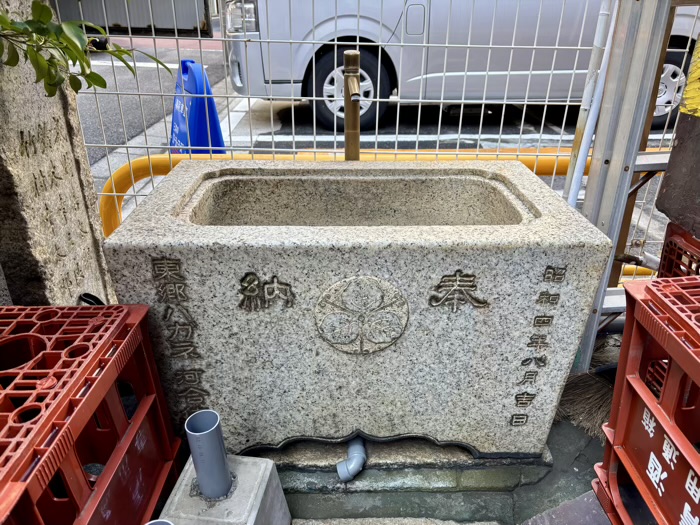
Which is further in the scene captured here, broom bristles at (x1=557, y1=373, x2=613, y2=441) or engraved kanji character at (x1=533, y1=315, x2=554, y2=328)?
broom bristles at (x1=557, y1=373, x2=613, y2=441)

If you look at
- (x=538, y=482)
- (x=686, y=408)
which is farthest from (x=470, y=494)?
(x=686, y=408)

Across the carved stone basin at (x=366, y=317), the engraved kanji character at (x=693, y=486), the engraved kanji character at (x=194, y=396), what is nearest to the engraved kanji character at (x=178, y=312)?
the carved stone basin at (x=366, y=317)

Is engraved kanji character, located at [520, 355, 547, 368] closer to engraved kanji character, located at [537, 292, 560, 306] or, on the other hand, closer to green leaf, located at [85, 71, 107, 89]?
engraved kanji character, located at [537, 292, 560, 306]

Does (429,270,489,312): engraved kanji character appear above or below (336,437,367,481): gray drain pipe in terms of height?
above

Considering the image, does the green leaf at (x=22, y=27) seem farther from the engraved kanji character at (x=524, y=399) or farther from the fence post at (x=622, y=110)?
the fence post at (x=622, y=110)

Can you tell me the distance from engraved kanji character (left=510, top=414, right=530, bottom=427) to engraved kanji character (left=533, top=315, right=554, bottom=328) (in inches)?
16.2

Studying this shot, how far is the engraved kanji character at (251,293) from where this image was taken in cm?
170

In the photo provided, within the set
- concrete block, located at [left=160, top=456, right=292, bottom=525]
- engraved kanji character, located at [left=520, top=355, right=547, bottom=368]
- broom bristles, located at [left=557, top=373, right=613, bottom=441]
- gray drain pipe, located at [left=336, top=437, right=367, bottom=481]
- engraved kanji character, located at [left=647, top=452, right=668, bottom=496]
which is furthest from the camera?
broom bristles, located at [left=557, top=373, right=613, bottom=441]

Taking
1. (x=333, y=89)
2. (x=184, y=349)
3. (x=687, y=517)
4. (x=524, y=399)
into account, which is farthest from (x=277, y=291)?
(x=333, y=89)

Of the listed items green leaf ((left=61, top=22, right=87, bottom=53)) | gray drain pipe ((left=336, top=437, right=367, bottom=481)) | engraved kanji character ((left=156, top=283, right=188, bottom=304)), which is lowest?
gray drain pipe ((left=336, top=437, right=367, bottom=481))

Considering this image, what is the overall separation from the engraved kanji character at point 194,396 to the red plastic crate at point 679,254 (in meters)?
1.81

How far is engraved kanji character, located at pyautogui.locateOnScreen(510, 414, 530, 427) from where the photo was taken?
2025 millimetres

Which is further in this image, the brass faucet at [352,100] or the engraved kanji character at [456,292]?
the brass faucet at [352,100]

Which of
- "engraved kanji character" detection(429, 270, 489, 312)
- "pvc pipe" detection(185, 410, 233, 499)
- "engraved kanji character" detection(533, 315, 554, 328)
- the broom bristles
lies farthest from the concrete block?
the broom bristles
